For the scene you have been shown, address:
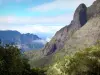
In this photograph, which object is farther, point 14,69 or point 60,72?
point 14,69

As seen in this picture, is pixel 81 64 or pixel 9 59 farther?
pixel 9 59

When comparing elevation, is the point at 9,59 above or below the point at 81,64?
below

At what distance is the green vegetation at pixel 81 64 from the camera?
6172 cm

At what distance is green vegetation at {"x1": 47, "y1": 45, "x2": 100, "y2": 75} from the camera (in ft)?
202

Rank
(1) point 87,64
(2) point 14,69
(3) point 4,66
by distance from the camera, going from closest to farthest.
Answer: (1) point 87,64
(3) point 4,66
(2) point 14,69

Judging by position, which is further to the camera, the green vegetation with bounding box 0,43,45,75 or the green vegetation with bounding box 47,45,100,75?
the green vegetation with bounding box 0,43,45,75

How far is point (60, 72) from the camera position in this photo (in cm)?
6406

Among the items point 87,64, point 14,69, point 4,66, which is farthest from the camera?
point 14,69

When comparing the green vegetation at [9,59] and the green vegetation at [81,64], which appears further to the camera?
the green vegetation at [9,59]

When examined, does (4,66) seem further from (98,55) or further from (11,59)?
(98,55)

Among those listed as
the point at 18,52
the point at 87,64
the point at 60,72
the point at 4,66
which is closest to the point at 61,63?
the point at 60,72

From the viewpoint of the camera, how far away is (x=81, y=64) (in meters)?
62.3

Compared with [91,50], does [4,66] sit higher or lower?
lower

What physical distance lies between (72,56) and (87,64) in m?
4.79
